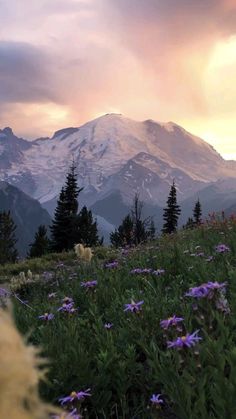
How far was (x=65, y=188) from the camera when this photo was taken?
6950 centimetres

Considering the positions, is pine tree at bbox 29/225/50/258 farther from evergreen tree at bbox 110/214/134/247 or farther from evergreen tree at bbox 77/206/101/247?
evergreen tree at bbox 110/214/134/247

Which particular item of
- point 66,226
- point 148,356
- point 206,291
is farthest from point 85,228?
point 206,291

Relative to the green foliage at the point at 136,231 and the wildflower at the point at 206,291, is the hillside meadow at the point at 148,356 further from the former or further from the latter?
the green foliage at the point at 136,231

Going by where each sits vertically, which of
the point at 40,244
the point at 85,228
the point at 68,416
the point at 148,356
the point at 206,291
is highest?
the point at 85,228

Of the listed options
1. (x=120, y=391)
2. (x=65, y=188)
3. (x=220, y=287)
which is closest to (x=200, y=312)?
(x=220, y=287)

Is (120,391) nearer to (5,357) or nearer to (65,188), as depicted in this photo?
(5,357)

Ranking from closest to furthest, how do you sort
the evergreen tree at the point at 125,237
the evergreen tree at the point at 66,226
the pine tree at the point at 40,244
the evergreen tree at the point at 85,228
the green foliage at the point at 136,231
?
the evergreen tree at the point at 125,237
the green foliage at the point at 136,231
the evergreen tree at the point at 85,228
the evergreen tree at the point at 66,226
the pine tree at the point at 40,244

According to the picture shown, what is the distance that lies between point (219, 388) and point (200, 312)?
3.14 feet

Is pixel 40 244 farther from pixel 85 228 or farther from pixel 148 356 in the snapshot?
pixel 148 356

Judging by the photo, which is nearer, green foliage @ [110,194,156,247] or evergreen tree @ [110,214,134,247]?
evergreen tree @ [110,214,134,247]

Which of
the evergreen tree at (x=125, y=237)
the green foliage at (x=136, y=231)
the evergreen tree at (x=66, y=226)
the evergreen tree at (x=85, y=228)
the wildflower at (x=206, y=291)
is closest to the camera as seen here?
the wildflower at (x=206, y=291)

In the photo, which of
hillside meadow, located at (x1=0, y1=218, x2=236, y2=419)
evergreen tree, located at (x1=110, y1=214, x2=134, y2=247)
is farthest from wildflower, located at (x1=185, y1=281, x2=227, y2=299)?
evergreen tree, located at (x1=110, y1=214, x2=134, y2=247)

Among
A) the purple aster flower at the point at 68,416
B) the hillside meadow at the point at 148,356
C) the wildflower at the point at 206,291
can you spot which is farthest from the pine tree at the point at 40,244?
the purple aster flower at the point at 68,416

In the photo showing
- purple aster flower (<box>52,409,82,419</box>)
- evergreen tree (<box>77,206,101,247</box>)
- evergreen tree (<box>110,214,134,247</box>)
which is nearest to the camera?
purple aster flower (<box>52,409,82,419</box>)
